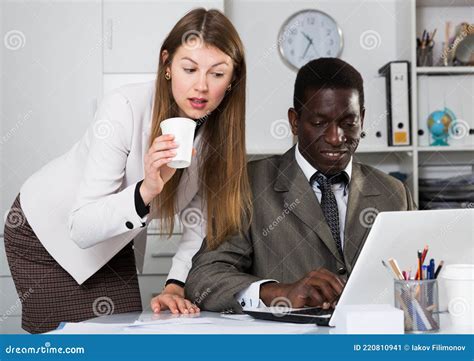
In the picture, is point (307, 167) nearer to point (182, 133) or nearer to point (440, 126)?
point (182, 133)

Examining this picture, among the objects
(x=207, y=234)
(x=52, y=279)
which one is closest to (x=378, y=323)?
(x=207, y=234)

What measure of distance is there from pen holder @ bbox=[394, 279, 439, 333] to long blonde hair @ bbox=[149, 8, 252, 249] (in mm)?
625

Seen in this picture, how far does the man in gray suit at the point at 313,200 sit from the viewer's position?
1681 millimetres

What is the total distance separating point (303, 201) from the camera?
5.72 ft

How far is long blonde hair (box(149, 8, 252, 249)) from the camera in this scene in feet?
5.26

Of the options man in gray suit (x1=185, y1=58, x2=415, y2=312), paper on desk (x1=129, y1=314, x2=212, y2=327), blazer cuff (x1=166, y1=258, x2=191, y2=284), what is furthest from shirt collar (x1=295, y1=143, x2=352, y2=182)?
paper on desk (x1=129, y1=314, x2=212, y2=327)

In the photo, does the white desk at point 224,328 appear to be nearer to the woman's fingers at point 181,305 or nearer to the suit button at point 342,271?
the woman's fingers at point 181,305

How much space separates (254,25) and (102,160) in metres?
1.90

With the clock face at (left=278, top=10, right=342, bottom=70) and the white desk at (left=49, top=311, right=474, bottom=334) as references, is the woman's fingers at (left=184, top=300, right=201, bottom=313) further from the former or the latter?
the clock face at (left=278, top=10, right=342, bottom=70)

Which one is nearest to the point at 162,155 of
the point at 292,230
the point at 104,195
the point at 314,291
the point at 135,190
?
the point at 135,190

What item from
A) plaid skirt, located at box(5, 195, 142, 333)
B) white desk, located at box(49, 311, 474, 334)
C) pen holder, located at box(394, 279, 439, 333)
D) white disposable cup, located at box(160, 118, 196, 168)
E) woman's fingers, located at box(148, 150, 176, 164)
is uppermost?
white disposable cup, located at box(160, 118, 196, 168)

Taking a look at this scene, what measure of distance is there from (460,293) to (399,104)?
202 cm
